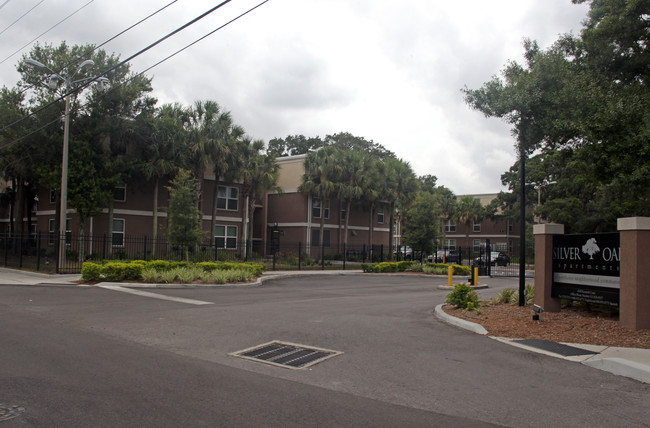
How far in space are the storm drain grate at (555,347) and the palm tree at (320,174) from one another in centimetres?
3155

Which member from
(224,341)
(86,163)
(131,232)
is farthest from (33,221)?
(224,341)

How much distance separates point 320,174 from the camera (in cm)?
4097

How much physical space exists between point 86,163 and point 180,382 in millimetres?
26921

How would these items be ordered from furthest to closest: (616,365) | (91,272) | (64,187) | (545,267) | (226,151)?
(226,151) → (64,187) → (91,272) → (545,267) → (616,365)

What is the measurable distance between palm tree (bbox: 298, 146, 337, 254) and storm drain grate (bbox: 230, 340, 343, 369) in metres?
32.0

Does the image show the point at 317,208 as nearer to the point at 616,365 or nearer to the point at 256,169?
the point at 256,169

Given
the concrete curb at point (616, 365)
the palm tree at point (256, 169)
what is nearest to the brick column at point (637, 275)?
the concrete curb at point (616, 365)

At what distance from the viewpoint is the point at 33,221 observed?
137ft

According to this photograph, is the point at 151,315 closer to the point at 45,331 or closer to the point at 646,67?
the point at 45,331

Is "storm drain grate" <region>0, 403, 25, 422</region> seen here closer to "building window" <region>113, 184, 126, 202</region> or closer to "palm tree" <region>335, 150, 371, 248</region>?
"building window" <region>113, 184, 126, 202</region>

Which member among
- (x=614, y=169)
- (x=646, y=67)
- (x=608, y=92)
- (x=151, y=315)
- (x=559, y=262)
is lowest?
(x=151, y=315)

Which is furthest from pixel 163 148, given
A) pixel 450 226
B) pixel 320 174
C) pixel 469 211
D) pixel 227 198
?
pixel 450 226

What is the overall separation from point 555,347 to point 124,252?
24467mm

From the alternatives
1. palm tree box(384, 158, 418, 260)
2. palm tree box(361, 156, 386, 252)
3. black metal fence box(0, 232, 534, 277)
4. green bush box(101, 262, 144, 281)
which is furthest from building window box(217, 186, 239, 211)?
green bush box(101, 262, 144, 281)
